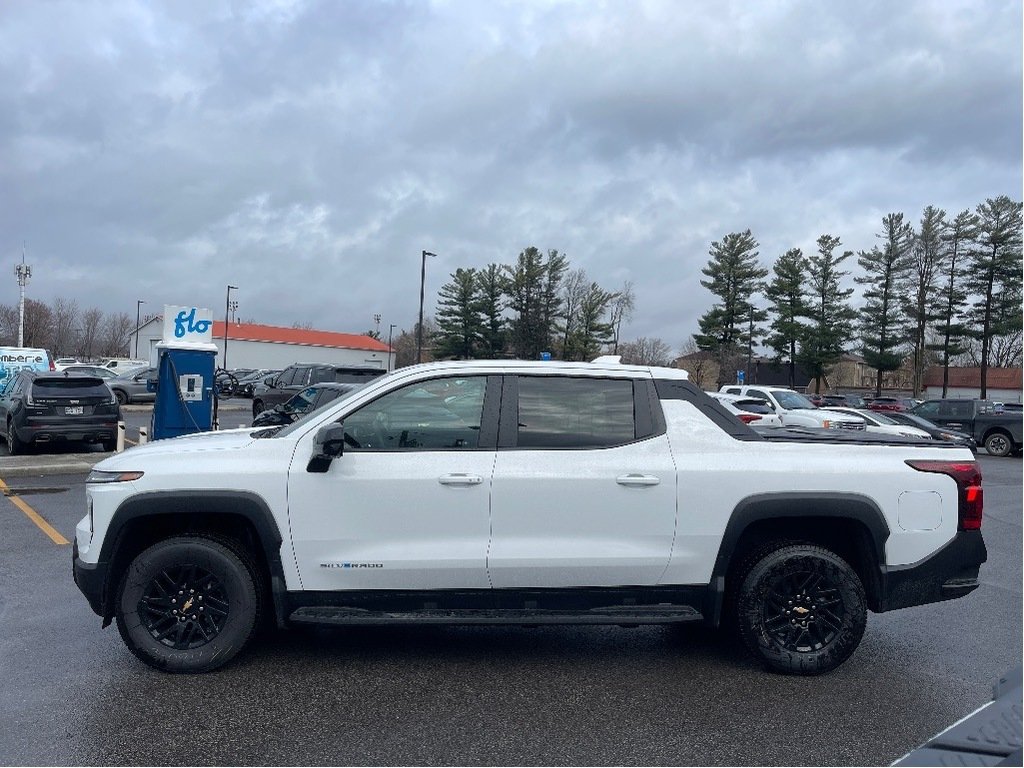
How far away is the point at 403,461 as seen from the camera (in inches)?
183

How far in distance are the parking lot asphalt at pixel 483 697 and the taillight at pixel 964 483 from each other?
92cm

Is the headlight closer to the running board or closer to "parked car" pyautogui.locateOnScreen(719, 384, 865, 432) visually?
the running board

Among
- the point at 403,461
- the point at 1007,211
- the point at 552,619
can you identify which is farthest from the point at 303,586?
the point at 1007,211

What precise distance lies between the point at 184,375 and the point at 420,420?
360 inches

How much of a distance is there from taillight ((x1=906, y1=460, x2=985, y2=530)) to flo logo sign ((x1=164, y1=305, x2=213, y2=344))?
10.7 metres

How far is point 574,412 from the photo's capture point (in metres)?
4.86

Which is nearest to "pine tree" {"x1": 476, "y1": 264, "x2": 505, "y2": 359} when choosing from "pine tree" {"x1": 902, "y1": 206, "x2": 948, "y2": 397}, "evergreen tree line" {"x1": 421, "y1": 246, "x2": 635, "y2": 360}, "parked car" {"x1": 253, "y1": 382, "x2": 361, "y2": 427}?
"evergreen tree line" {"x1": 421, "y1": 246, "x2": 635, "y2": 360}

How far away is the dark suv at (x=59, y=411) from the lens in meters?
14.6

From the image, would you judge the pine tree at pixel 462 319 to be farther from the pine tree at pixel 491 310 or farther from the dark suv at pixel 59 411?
the dark suv at pixel 59 411

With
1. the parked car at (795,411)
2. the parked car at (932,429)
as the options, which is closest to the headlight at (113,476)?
the parked car at (795,411)

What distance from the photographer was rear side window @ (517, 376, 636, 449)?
15.7 ft

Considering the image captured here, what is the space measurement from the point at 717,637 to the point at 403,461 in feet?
8.23

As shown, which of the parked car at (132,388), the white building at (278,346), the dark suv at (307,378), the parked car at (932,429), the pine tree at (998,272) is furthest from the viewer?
the white building at (278,346)

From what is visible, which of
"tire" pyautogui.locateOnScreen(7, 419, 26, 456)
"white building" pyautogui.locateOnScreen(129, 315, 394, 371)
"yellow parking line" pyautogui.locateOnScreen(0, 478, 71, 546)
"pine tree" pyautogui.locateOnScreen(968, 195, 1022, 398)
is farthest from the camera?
"white building" pyautogui.locateOnScreen(129, 315, 394, 371)
